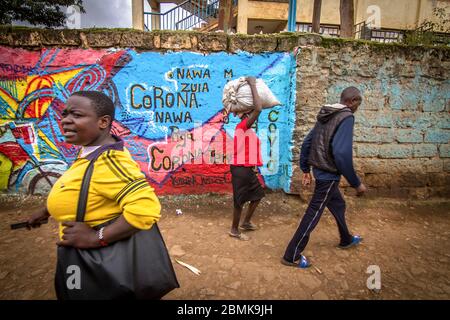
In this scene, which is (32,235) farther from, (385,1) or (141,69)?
(385,1)

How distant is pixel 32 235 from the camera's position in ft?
10.2

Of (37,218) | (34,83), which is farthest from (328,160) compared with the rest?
(34,83)

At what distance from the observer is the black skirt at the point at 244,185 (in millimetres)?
2906

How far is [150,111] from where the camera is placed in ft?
12.7

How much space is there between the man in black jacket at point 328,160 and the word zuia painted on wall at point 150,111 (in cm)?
139

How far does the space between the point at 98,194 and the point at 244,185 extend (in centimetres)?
191

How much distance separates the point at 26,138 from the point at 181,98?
2.24 metres

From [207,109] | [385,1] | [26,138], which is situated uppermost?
[385,1]

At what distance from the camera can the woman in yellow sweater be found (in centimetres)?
116

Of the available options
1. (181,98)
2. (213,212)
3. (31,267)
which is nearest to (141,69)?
(181,98)

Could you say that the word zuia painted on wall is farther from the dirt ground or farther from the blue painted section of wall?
the dirt ground

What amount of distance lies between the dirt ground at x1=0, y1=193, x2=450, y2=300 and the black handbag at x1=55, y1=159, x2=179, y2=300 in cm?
116

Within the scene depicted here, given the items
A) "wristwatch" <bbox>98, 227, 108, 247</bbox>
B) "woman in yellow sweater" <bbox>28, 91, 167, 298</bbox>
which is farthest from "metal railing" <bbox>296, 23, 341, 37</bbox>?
"wristwatch" <bbox>98, 227, 108, 247</bbox>

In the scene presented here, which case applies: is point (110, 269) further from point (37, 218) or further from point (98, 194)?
point (37, 218)
